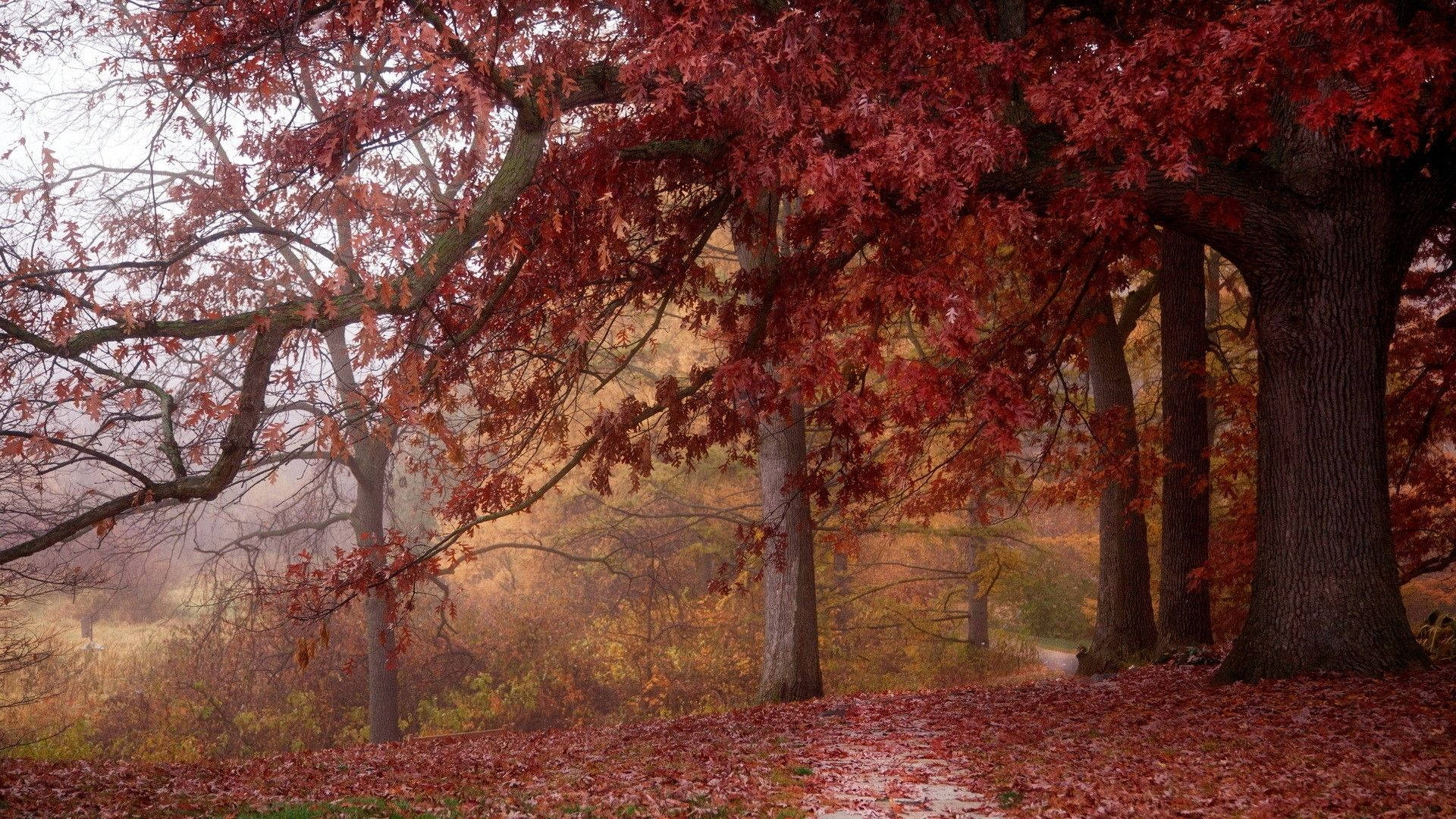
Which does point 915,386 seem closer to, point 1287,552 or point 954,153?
point 954,153

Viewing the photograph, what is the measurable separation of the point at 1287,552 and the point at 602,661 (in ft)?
49.2

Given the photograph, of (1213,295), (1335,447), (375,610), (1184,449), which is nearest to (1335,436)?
(1335,447)

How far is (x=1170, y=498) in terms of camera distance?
13117 mm

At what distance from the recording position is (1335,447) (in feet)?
28.6

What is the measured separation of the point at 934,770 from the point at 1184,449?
286 inches

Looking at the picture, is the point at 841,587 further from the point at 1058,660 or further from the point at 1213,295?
the point at 1213,295

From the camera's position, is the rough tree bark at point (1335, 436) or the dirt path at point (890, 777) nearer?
the dirt path at point (890, 777)

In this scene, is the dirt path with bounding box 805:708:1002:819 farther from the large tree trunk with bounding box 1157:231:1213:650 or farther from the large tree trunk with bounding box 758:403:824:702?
the large tree trunk with bounding box 1157:231:1213:650

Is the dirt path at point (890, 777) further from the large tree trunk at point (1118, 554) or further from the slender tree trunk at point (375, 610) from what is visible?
the slender tree trunk at point (375, 610)

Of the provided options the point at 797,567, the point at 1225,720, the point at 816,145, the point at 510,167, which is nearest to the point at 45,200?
the point at 510,167

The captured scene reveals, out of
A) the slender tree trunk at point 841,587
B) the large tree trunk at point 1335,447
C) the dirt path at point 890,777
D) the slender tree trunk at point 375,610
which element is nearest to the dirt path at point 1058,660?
the slender tree trunk at point 841,587

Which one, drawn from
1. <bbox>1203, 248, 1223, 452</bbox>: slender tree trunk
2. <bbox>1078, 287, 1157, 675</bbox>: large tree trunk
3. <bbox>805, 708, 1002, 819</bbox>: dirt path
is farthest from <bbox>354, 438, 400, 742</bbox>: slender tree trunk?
<bbox>1203, 248, 1223, 452</bbox>: slender tree trunk

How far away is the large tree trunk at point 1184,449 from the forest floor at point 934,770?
3.27m

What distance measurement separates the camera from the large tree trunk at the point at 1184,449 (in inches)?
509
